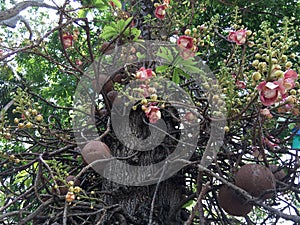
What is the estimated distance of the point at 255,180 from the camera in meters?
1.12

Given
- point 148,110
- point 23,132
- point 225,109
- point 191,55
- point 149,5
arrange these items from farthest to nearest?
point 149,5
point 23,132
point 191,55
point 148,110
point 225,109

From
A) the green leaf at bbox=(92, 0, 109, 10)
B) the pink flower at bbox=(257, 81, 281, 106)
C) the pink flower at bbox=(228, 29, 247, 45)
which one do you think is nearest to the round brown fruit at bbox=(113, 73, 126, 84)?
the green leaf at bbox=(92, 0, 109, 10)

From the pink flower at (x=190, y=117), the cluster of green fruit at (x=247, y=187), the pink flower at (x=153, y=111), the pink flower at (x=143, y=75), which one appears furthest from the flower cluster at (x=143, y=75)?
the cluster of green fruit at (x=247, y=187)

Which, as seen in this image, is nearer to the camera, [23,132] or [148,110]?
[148,110]

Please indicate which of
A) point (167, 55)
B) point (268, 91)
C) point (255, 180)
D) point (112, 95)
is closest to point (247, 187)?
point (255, 180)

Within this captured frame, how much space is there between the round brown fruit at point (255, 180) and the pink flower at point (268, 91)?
0.84 feet

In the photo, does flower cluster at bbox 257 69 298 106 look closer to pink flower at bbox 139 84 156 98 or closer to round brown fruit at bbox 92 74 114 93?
pink flower at bbox 139 84 156 98

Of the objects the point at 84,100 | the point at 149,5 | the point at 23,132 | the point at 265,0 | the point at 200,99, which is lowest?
the point at 23,132

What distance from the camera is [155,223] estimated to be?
1368 mm

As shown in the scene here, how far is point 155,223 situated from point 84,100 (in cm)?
63

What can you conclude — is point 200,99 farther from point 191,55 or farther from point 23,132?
point 23,132

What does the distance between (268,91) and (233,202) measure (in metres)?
0.41

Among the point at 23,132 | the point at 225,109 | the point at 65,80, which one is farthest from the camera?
the point at 65,80

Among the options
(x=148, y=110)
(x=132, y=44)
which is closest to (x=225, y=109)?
(x=148, y=110)
